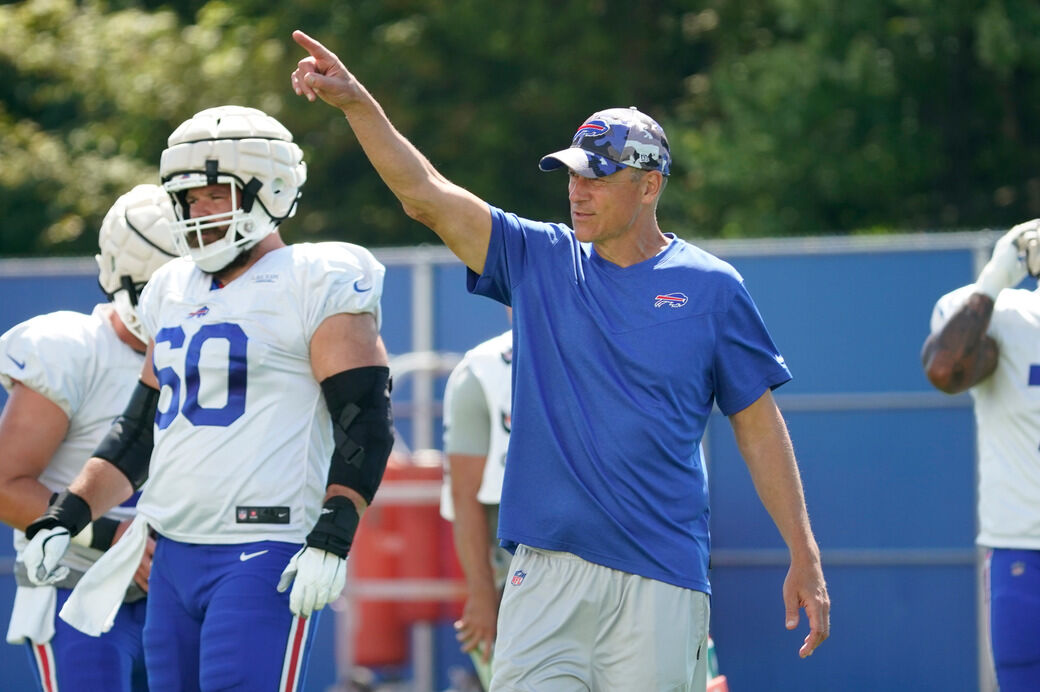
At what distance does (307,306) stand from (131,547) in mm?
804

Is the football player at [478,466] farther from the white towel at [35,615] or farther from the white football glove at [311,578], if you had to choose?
the white football glove at [311,578]

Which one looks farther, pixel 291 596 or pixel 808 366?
pixel 808 366

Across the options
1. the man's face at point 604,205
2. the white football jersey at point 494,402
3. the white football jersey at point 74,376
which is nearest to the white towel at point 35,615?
the white football jersey at point 74,376

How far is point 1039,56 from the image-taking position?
39.5 ft

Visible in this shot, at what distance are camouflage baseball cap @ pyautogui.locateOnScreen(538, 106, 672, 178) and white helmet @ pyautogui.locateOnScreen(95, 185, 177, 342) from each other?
1432mm

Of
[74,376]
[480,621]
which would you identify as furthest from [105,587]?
[480,621]

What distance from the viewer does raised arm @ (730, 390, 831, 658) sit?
3.77 meters

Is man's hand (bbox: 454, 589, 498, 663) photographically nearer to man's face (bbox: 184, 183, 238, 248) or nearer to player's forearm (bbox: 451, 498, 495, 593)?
player's forearm (bbox: 451, 498, 495, 593)

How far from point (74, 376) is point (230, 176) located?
90cm

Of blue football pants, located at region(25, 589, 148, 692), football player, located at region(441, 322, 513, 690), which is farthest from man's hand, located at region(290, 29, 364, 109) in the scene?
football player, located at region(441, 322, 513, 690)

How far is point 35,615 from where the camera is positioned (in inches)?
175

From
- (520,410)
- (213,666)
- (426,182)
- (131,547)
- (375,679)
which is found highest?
(426,182)

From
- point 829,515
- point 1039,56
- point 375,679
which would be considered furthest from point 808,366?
point 1039,56

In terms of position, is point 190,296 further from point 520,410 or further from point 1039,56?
point 1039,56
